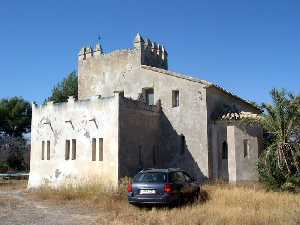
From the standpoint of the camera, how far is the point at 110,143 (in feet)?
73.3

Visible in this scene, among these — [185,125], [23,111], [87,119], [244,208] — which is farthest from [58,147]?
[23,111]

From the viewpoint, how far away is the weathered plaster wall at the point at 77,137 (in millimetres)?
22328

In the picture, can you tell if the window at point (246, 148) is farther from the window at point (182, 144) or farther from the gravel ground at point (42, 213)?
the gravel ground at point (42, 213)

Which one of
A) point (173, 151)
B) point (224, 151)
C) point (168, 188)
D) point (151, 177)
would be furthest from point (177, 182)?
point (173, 151)

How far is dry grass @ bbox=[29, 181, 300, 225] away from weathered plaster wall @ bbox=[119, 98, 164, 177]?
2.99 metres

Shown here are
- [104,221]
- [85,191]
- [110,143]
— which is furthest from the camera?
[110,143]

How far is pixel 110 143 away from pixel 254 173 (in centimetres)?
866

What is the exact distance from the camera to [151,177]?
15.4 metres

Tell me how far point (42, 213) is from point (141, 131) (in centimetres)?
1025

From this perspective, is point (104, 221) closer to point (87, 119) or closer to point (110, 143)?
point (110, 143)

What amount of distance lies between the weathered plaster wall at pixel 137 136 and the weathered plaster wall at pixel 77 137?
0.54 metres

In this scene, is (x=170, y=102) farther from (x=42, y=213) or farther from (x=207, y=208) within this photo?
(x=42, y=213)

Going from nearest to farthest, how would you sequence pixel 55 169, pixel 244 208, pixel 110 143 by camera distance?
pixel 244 208
pixel 110 143
pixel 55 169

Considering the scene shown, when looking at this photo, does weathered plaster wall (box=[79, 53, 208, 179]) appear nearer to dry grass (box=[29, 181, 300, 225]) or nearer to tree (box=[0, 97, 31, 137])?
dry grass (box=[29, 181, 300, 225])
